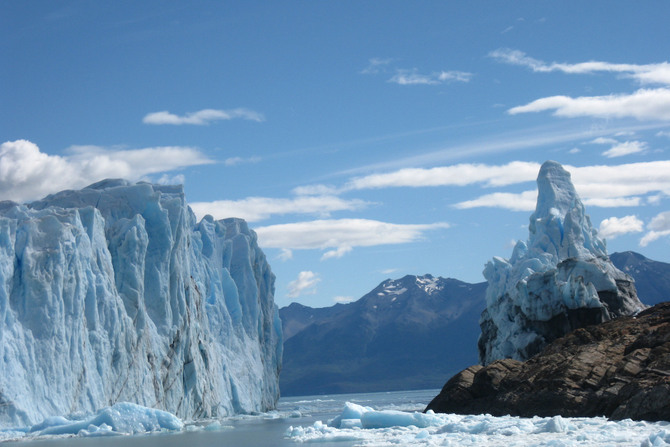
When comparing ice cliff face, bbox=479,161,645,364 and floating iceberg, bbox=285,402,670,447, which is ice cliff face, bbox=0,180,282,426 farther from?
ice cliff face, bbox=479,161,645,364

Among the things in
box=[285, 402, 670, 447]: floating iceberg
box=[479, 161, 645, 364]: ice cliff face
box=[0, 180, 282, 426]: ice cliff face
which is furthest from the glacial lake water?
box=[479, 161, 645, 364]: ice cliff face

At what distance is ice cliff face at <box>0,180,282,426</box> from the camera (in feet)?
105

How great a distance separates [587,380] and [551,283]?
2118 centimetres

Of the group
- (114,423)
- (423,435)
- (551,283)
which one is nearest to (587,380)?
(423,435)

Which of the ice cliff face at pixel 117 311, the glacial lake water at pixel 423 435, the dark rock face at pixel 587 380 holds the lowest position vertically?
the glacial lake water at pixel 423 435

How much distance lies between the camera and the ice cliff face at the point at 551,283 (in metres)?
47.4

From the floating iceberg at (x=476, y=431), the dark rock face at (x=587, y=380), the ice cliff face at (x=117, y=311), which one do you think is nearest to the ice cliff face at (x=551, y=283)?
the dark rock face at (x=587, y=380)

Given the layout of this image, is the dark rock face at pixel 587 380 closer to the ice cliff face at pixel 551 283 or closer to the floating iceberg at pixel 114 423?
the floating iceberg at pixel 114 423

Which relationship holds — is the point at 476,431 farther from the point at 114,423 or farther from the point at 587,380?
the point at 114,423

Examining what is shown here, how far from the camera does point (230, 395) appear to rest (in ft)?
171

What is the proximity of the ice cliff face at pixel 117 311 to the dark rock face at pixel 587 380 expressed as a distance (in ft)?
44.6

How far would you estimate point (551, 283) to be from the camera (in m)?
48.0

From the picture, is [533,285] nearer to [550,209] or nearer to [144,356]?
[550,209]

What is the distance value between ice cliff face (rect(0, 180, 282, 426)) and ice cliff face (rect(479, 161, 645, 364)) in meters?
16.9
